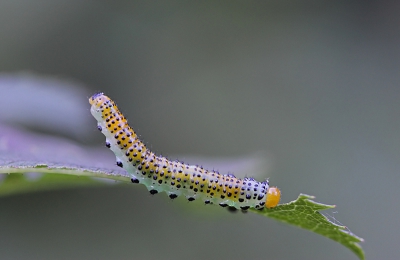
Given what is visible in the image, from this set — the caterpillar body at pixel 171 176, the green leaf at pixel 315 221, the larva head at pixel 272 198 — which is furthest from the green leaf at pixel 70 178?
the caterpillar body at pixel 171 176

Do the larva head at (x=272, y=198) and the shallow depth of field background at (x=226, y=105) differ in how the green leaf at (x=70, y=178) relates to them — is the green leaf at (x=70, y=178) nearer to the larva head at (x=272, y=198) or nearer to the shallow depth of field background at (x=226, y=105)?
the larva head at (x=272, y=198)

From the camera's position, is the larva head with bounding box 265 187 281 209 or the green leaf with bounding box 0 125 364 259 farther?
the larva head with bounding box 265 187 281 209

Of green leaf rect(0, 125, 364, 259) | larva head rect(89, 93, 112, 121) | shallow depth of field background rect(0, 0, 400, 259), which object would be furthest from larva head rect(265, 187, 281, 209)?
shallow depth of field background rect(0, 0, 400, 259)

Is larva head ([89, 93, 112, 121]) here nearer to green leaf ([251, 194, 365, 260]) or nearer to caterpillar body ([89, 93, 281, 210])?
caterpillar body ([89, 93, 281, 210])

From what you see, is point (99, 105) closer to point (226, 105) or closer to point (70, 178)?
point (70, 178)

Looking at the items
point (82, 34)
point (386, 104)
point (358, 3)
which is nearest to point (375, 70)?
point (386, 104)

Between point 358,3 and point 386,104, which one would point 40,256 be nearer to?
point 386,104

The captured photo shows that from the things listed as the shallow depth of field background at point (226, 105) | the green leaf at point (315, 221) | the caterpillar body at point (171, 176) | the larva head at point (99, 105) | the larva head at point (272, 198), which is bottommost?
the green leaf at point (315, 221)
